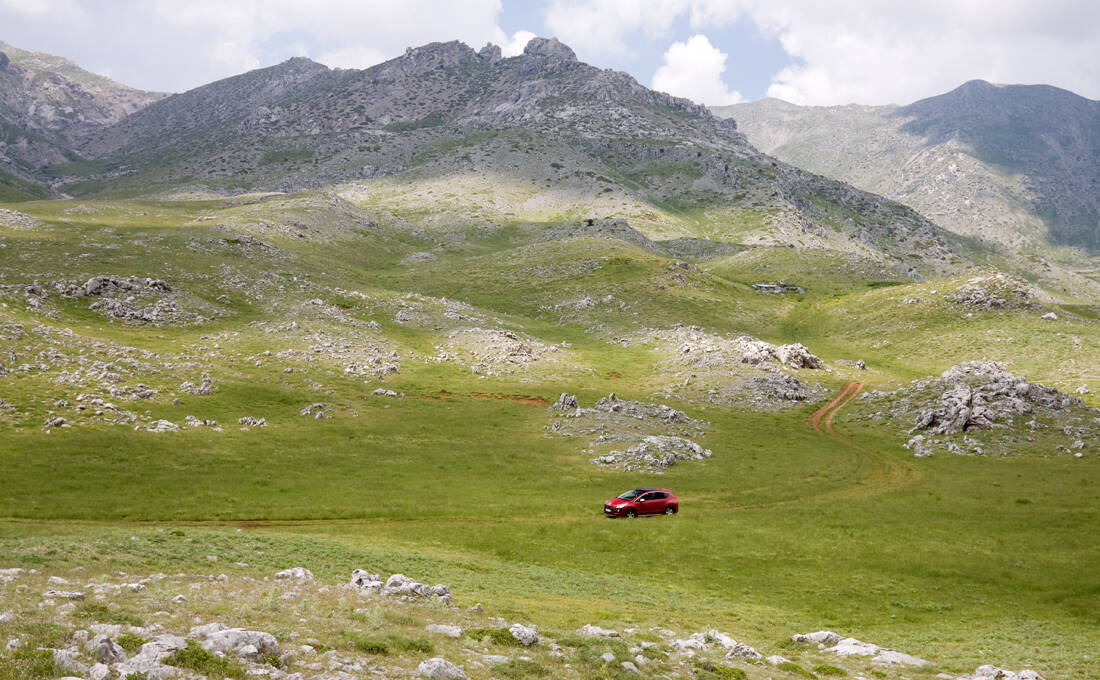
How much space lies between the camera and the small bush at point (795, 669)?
60.5 ft

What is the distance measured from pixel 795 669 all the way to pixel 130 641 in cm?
1828

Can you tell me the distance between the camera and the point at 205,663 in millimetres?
11641

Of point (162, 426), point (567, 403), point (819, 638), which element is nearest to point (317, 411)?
point (162, 426)

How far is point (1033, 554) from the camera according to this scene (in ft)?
122

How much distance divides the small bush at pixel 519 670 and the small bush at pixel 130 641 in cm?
779

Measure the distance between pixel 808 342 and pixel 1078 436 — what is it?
2524 inches

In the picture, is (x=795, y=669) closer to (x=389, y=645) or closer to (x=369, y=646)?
(x=389, y=645)

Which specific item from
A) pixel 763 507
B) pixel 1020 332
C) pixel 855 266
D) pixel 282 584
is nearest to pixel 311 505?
pixel 282 584

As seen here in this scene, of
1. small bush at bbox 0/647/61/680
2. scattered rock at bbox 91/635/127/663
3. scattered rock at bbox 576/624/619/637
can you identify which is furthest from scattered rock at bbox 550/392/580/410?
small bush at bbox 0/647/61/680

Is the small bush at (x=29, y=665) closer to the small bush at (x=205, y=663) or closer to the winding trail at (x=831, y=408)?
the small bush at (x=205, y=663)

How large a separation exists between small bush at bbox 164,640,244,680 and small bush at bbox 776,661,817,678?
15781 mm

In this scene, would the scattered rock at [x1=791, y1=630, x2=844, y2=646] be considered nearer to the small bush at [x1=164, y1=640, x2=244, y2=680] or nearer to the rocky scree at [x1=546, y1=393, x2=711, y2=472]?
the small bush at [x1=164, y1=640, x2=244, y2=680]

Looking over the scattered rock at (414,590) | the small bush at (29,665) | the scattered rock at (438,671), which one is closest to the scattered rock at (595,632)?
the scattered rock at (414,590)

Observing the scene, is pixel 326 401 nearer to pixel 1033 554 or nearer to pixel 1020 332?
pixel 1033 554
